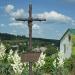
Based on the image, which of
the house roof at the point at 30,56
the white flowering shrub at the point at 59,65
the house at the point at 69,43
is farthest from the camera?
the house at the point at 69,43

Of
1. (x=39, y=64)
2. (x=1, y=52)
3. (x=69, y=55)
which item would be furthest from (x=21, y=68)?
(x=69, y=55)

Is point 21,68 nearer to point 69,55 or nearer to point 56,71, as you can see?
point 56,71

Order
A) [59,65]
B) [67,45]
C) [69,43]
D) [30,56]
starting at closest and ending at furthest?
1. [30,56]
2. [59,65]
3. [69,43]
4. [67,45]

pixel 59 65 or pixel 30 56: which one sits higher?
pixel 30 56

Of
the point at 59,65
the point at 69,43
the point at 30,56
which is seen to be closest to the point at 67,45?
the point at 69,43

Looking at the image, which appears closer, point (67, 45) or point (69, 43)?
point (69, 43)

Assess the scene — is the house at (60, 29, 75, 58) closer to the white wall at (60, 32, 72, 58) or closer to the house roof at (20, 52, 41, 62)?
the white wall at (60, 32, 72, 58)

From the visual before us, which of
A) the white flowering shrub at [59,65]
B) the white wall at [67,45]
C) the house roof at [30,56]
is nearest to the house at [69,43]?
the white wall at [67,45]

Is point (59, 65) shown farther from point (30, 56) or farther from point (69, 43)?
point (69, 43)

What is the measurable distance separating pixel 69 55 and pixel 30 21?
1003 inches

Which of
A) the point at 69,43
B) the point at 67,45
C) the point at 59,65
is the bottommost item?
the point at 59,65

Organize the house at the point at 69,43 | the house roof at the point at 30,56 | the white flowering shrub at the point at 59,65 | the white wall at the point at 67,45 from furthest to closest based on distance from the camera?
the white wall at the point at 67,45 → the house at the point at 69,43 → the white flowering shrub at the point at 59,65 → the house roof at the point at 30,56

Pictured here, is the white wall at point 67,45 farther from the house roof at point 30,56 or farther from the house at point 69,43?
the house roof at point 30,56

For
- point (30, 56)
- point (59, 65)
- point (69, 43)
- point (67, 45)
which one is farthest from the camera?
point (67, 45)
